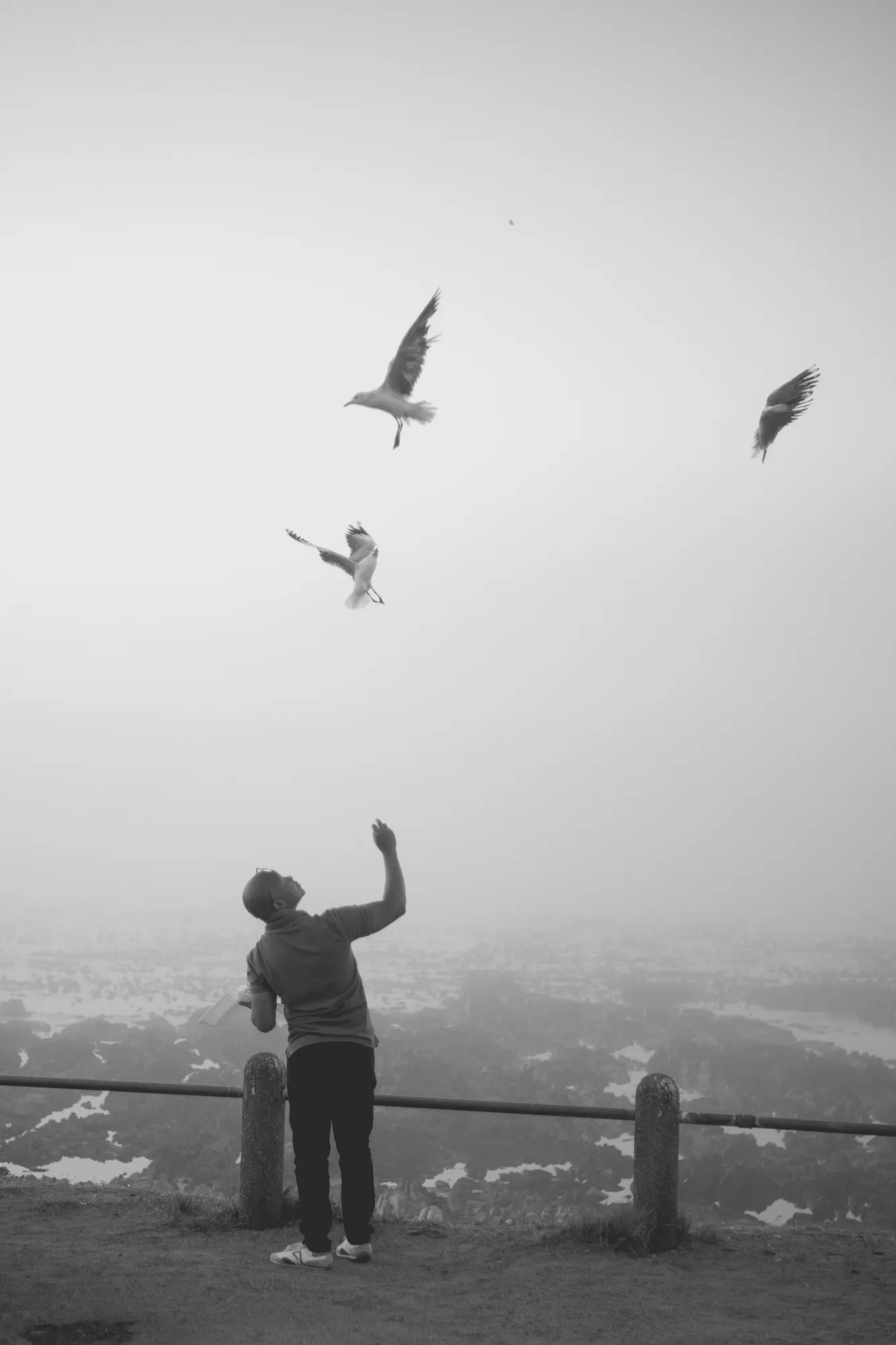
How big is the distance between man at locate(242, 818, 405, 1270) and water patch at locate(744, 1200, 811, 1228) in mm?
10605

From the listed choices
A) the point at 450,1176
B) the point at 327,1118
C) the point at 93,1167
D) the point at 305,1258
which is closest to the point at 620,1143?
the point at 450,1176

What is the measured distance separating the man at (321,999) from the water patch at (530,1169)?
36.5 ft

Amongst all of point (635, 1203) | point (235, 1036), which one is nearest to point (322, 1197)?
point (635, 1203)

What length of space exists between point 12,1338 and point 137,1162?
11165mm

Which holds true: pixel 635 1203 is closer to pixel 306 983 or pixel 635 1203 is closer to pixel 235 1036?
pixel 306 983

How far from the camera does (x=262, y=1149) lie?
6613 millimetres

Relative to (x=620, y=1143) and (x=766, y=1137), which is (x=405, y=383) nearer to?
(x=620, y=1143)

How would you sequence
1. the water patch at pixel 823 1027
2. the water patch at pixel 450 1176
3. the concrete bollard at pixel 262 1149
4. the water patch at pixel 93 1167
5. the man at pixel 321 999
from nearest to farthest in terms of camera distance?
the man at pixel 321 999, the concrete bollard at pixel 262 1149, the water patch at pixel 93 1167, the water patch at pixel 450 1176, the water patch at pixel 823 1027

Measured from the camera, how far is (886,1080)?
2452 centimetres

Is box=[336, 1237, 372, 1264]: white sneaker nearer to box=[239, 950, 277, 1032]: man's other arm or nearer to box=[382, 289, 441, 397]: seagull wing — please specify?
box=[239, 950, 277, 1032]: man's other arm

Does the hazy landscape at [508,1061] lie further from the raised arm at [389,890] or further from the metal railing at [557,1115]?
the raised arm at [389,890]

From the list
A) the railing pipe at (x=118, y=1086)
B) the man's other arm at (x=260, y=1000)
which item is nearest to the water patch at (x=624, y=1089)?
the railing pipe at (x=118, y=1086)

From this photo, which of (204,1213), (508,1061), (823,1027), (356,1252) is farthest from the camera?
(823,1027)

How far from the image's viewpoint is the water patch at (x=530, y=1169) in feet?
50.3
